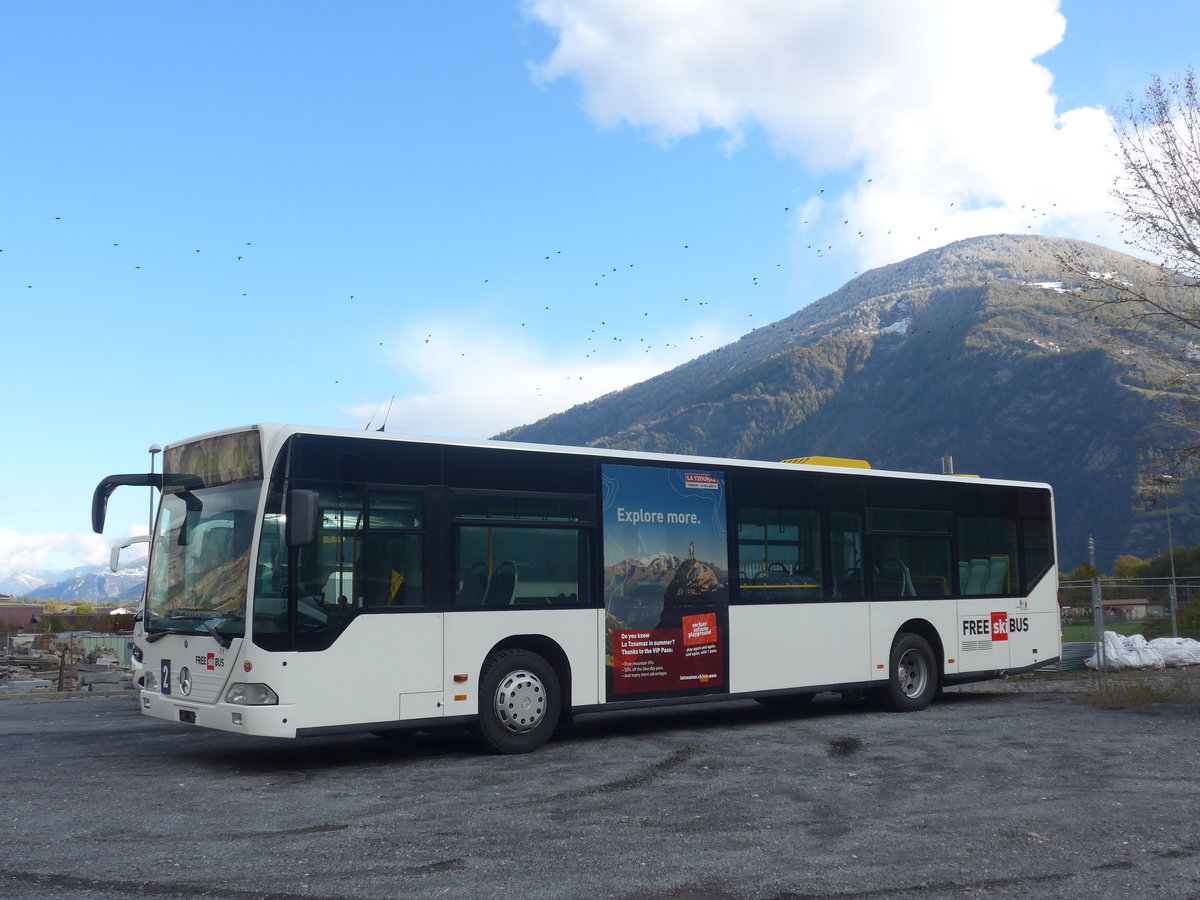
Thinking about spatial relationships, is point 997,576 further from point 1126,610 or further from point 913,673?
point 1126,610

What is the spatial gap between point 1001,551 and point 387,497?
31.0ft

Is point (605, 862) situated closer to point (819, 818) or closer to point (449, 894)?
point (449, 894)

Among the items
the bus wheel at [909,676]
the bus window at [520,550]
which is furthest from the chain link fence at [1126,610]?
the bus window at [520,550]

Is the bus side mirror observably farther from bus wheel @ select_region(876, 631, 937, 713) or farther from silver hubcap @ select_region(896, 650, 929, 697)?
silver hubcap @ select_region(896, 650, 929, 697)

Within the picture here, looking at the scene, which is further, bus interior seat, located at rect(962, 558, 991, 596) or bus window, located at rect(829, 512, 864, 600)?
bus interior seat, located at rect(962, 558, 991, 596)

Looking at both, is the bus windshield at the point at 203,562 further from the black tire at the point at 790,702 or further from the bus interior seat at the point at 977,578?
the bus interior seat at the point at 977,578

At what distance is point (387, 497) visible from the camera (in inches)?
411

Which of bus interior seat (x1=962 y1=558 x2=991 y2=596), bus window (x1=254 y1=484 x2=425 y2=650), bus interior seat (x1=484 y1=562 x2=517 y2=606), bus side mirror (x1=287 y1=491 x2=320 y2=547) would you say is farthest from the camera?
bus interior seat (x1=962 y1=558 x2=991 y2=596)

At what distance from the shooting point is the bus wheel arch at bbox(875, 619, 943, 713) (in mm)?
14789

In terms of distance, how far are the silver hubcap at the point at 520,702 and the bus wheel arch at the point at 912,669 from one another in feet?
17.9

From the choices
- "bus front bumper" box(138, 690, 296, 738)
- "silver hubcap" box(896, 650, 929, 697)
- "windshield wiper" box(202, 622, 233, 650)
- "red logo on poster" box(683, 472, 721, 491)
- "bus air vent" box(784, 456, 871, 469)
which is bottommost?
"silver hubcap" box(896, 650, 929, 697)

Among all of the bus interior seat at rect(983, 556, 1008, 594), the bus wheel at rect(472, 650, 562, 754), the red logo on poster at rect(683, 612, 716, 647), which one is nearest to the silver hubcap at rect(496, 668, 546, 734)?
the bus wheel at rect(472, 650, 562, 754)

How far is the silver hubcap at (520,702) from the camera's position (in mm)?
11008

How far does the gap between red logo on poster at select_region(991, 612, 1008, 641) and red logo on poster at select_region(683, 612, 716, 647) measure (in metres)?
5.21
